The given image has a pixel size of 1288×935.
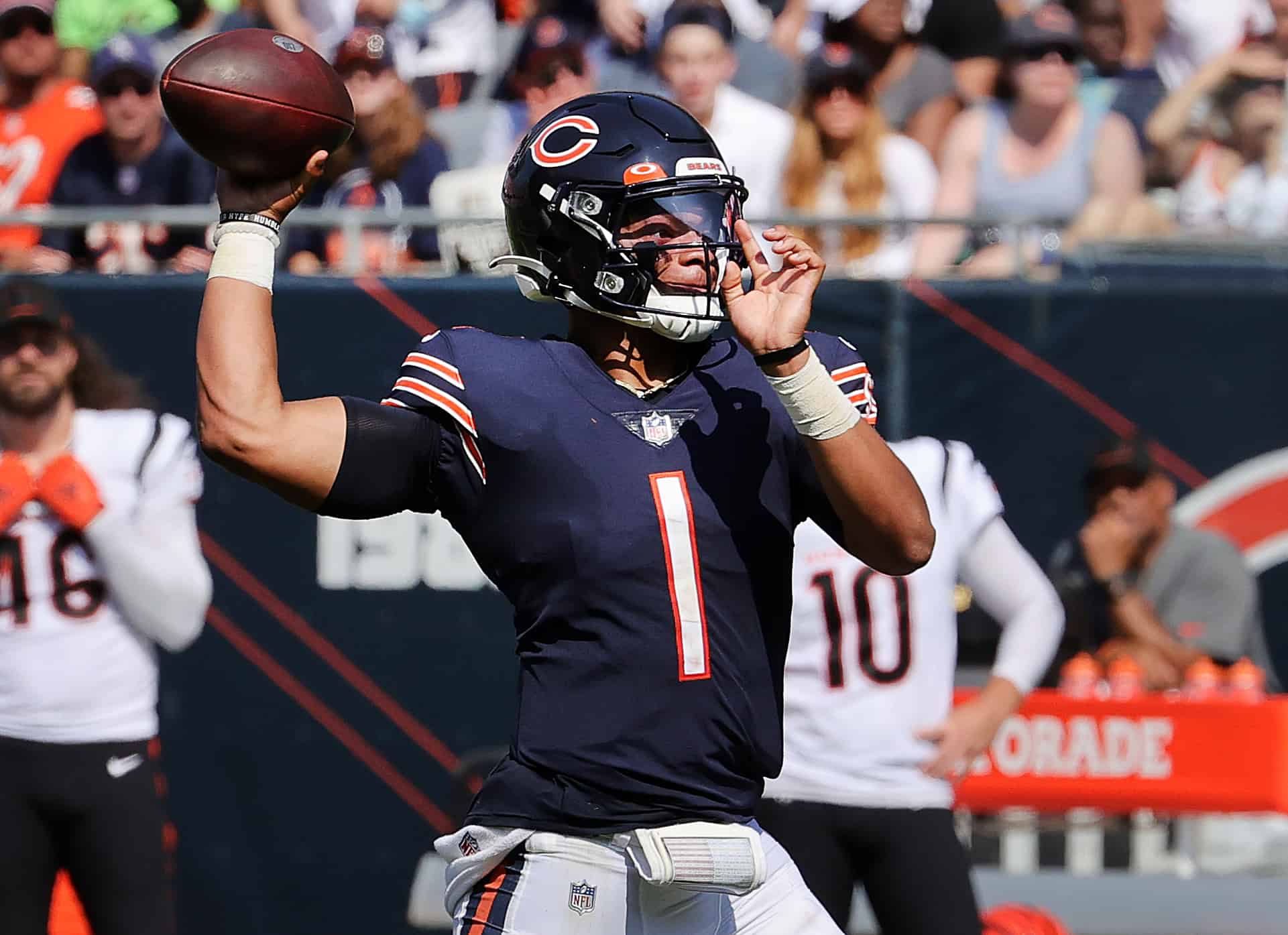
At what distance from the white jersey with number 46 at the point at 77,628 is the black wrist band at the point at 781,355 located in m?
2.98

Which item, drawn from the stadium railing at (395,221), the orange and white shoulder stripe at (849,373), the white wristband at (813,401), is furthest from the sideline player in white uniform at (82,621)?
the white wristband at (813,401)

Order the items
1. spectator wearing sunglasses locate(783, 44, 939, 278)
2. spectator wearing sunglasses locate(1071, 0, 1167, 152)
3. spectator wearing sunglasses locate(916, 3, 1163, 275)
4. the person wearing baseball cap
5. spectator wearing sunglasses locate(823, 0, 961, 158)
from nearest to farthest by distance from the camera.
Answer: spectator wearing sunglasses locate(783, 44, 939, 278)
the person wearing baseball cap
spectator wearing sunglasses locate(916, 3, 1163, 275)
spectator wearing sunglasses locate(1071, 0, 1167, 152)
spectator wearing sunglasses locate(823, 0, 961, 158)

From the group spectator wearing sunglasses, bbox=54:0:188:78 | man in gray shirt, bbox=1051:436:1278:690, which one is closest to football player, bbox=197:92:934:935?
man in gray shirt, bbox=1051:436:1278:690

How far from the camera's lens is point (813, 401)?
2.90m

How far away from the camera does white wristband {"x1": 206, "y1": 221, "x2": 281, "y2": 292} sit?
2.90 metres

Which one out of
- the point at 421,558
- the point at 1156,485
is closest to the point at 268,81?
the point at 421,558

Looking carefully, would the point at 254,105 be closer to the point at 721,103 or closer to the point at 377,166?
the point at 377,166

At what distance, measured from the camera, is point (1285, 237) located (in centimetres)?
654

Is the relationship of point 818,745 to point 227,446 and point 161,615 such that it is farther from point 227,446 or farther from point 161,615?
point 227,446

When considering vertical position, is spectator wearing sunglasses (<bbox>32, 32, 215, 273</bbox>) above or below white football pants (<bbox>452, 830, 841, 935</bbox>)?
above

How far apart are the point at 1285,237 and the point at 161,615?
11.8ft

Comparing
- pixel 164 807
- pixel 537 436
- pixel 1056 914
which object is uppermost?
pixel 537 436

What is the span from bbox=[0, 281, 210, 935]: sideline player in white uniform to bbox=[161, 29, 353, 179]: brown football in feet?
8.22

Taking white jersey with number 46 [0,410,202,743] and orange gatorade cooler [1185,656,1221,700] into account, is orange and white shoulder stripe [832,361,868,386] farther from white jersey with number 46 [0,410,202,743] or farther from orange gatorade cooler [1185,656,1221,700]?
orange gatorade cooler [1185,656,1221,700]
